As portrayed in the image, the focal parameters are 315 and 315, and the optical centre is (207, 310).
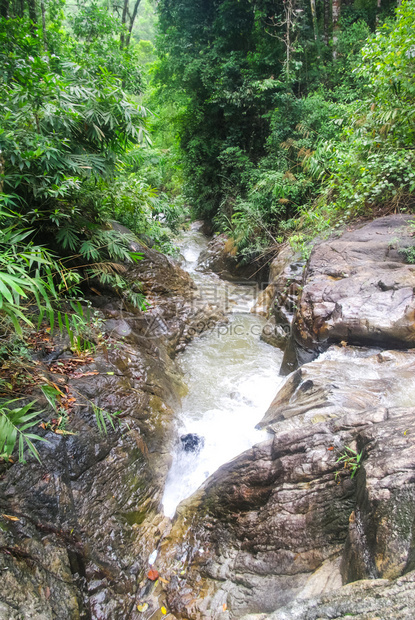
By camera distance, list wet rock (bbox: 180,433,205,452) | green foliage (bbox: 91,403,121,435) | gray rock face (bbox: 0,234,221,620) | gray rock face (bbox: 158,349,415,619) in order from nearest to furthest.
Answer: gray rock face (bbox: 158,349,415,619) < gray rock face (bbox: 0,234,221,620) < green foliage (bbox: 91,403,121,435) < wet rock (bbox: 180,433,205,452)

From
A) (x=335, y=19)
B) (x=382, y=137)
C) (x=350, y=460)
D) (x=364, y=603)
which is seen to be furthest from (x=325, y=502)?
(x=335, y=19)

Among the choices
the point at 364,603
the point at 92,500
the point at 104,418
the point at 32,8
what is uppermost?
the point at 32,8

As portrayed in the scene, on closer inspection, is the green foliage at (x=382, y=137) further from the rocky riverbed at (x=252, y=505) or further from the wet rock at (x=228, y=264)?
the wet rock at (x=228, y=264)

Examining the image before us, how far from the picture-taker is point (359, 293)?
4.51 m

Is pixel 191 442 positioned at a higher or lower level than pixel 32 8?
lower

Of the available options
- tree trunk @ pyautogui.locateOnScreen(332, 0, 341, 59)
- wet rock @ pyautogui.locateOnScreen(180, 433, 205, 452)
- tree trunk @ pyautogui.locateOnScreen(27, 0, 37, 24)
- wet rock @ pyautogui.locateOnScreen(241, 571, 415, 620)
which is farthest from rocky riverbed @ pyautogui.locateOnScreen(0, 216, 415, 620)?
tree trunk @ pyautogui.locateOnScreen(332, 0, 341, 59)

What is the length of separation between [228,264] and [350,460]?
8378 mm

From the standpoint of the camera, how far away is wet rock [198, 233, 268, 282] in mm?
9688

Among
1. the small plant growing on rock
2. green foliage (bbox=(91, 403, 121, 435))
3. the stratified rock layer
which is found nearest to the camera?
the stratified rock layer

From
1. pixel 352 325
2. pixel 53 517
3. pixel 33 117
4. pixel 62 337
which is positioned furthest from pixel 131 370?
pixel 33 117

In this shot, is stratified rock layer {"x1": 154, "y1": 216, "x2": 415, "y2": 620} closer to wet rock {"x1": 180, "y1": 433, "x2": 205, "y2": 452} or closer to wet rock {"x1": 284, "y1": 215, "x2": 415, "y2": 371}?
wet rock {"x1": 284, "y1": 215, "x2": 415, "y2": 371}

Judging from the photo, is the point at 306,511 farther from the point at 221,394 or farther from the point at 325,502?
the point at 221,394

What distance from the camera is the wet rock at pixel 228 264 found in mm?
9688

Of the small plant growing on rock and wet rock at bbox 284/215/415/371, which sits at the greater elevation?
wet rock at bbox 284/215/415/371
